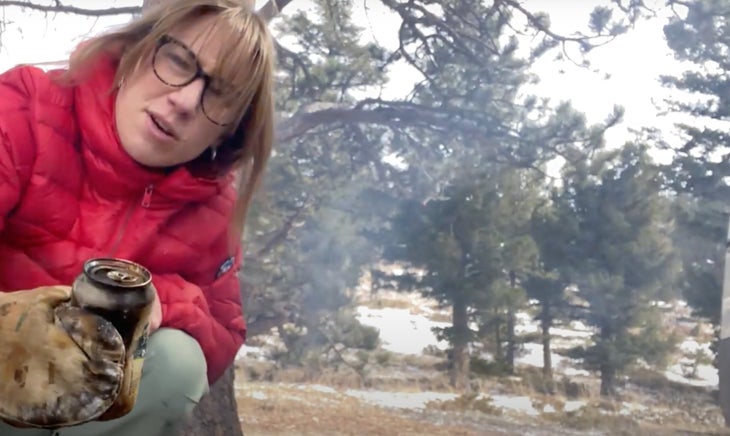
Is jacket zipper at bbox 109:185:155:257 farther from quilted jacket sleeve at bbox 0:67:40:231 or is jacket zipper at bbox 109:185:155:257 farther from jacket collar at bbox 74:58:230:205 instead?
quilted jacket sleeve at bbox 0:67:40:231

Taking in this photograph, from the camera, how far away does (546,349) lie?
1.78 meters

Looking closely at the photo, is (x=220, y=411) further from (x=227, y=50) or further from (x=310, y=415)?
(x=227, y=50)

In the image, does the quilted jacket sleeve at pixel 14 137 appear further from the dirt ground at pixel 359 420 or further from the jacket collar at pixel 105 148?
the dirt ground at pixel 359 420

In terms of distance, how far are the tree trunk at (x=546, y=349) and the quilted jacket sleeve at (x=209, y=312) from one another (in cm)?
84

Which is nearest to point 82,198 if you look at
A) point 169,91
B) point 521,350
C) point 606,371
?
point 169,91

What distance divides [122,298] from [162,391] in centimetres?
35

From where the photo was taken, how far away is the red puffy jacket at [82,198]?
910mm

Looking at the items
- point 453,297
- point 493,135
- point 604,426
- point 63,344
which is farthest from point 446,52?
point 63,344

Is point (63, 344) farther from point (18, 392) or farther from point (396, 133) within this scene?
point (396, 133)

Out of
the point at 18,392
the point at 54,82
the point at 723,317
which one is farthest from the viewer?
the point at 723,317

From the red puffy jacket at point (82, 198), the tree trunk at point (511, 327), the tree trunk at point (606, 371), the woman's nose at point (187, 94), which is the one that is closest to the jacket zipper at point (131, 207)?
the red puffy jacket at point (82, 198)

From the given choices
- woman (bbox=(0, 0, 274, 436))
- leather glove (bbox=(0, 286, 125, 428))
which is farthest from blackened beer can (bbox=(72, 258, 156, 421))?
woman (bbox=(0, 0, 274, 436))

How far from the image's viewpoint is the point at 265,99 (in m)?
1.00

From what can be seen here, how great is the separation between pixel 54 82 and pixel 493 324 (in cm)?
118
